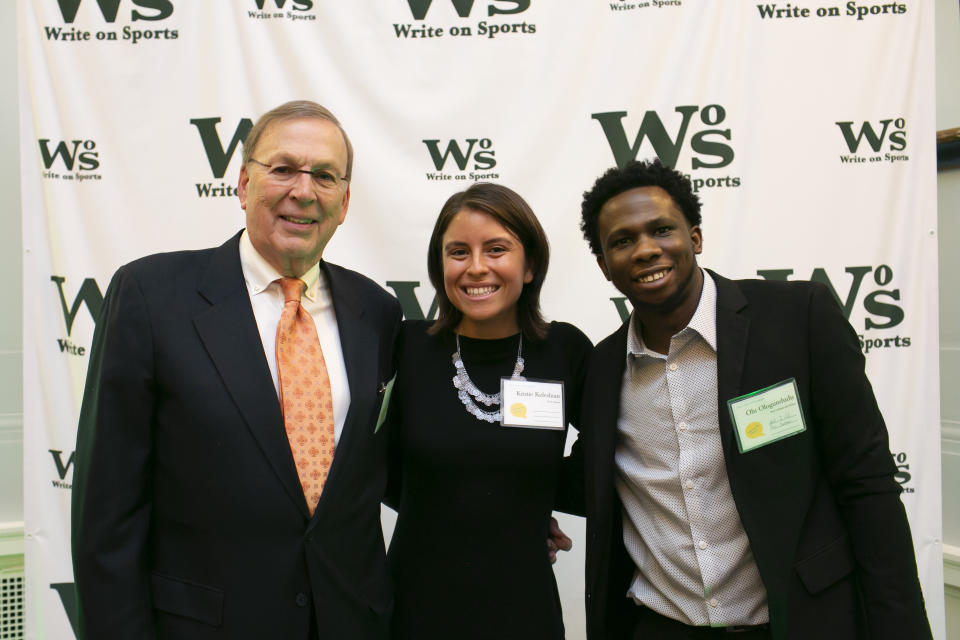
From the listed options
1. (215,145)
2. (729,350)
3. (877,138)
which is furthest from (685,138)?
(215,145)

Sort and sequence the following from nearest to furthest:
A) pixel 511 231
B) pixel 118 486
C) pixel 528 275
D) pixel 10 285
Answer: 1. pixel 118 486
2. pixel 511 231
3. pixel 528 275
4. pixel 10 285

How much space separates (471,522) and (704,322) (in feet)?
2.52

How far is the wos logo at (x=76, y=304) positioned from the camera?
8.42 feet

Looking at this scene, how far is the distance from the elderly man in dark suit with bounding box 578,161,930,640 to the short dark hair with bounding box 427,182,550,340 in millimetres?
280

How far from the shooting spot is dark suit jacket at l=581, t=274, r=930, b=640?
1.35 m

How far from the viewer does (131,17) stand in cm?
260

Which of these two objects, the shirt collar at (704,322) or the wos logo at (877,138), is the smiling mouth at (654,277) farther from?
the wos logo at (877,138)

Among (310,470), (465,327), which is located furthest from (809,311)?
(310,470)

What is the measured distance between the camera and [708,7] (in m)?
2.61

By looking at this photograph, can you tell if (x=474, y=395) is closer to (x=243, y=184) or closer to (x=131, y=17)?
(x=243, y=184)

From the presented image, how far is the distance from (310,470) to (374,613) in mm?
411

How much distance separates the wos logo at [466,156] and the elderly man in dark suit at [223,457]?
1.19 m

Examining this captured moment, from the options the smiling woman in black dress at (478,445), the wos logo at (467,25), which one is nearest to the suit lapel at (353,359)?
the smiling woman in black dress at (478,445)

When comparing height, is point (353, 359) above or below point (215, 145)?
below
